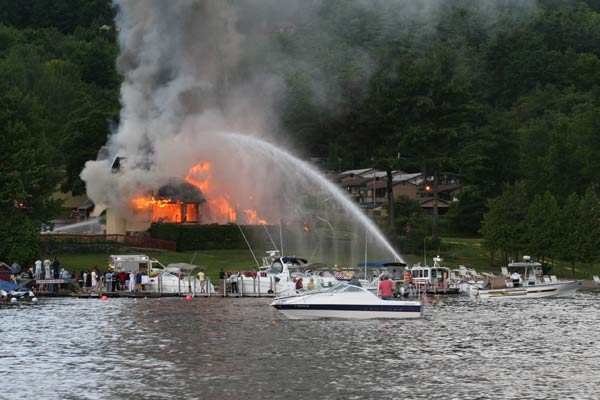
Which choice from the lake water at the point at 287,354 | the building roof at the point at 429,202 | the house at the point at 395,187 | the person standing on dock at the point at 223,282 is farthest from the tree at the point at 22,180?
the house at the point at 395,187

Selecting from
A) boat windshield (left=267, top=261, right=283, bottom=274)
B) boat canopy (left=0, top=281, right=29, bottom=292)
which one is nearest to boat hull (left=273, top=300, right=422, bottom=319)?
boat windshield (left=267, top=261, right=283, bottom=274)

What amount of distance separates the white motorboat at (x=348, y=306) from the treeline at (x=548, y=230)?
49345 mm

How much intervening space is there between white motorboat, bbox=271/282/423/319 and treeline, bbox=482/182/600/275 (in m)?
49.3

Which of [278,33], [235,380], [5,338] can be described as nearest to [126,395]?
[235,380]

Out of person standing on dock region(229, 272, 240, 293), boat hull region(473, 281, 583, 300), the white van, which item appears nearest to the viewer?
person standing on dock region(229, 272, 240, 293)

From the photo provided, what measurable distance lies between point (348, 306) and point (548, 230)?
52306 millimetres

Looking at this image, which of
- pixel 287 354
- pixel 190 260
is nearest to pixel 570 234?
pixel 190 260

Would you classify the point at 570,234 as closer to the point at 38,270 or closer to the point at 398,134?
the point at 398,134

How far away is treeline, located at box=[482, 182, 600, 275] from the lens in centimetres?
11088

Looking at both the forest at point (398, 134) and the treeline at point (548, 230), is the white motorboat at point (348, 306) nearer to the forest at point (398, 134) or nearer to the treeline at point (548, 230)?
the forest at point (398, 134)

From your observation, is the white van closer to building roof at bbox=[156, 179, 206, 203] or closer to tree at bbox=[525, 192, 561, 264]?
building roof at bbox=[156, 179, 206, 203]

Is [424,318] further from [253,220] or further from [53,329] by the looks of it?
[253,220]

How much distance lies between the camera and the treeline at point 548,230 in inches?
4365

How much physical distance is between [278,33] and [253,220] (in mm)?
32027
